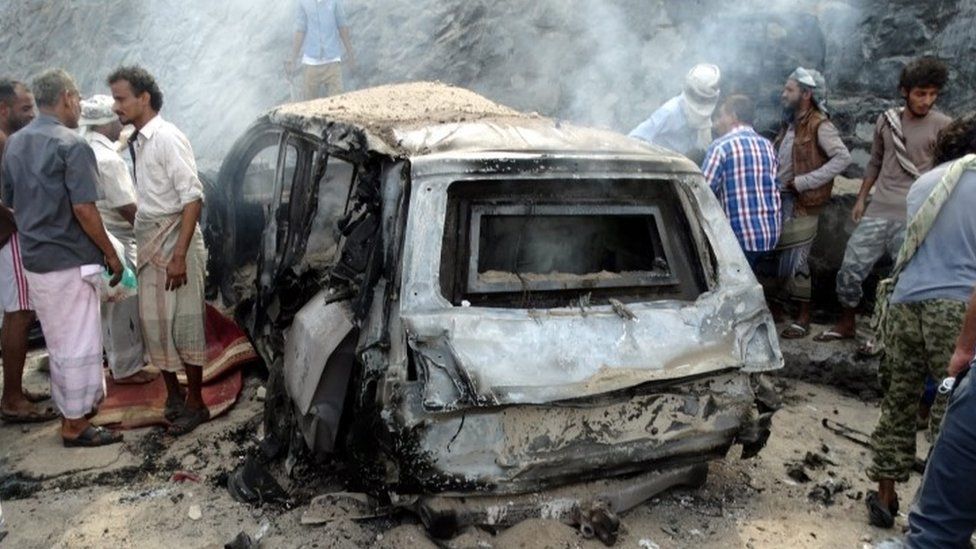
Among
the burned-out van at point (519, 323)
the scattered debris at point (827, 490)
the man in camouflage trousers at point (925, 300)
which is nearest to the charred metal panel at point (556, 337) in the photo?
the burned-out van at point (519, 323)

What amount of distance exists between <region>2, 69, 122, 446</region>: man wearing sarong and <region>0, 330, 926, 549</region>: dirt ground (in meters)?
0.37

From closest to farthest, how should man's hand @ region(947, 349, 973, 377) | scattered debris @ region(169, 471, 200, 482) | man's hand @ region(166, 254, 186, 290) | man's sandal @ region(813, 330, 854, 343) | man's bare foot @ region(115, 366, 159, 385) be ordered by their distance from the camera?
man's hand @ region(947, 349, 973, 377), scattered debris @ region(169, 471, 200, 482), man's hand @ region(166, 254, 186, 290), man's bare foot @ region(115, 366, 159, 385), man's sandal @ region(813, 330, 854, 343)

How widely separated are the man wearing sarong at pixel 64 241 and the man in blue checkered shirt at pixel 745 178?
388 cm

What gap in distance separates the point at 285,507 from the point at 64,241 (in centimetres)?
198

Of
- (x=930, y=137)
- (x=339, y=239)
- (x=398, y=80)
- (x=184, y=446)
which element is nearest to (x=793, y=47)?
(x=930, y=137)

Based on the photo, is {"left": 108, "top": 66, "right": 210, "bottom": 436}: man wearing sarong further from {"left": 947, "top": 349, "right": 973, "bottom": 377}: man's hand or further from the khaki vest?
the khaki vest

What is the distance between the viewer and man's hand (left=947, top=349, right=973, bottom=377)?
294cm

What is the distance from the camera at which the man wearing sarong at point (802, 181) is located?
219 inches

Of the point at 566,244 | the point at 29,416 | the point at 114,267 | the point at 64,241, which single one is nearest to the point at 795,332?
the point at 566,244

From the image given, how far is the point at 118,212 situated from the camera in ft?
16.3

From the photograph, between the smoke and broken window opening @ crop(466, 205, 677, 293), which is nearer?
broken window opening @ crop(466, 205, 677, 293)

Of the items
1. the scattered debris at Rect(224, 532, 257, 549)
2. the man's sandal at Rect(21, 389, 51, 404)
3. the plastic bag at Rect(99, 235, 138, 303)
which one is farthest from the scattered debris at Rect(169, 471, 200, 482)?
the man's sandal at Rect(21, 389, 51, 404)

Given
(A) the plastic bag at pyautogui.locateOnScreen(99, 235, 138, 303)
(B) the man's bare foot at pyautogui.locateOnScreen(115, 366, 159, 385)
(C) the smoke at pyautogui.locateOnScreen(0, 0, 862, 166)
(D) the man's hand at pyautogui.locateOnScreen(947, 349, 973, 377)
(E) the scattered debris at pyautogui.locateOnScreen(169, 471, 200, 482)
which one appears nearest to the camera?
(D) the man's hand at pyautogui.locateOnScreen(947, 349, 973, 377)

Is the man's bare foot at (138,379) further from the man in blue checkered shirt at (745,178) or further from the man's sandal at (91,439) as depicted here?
the man in blue checkered shirt at (745,178)
